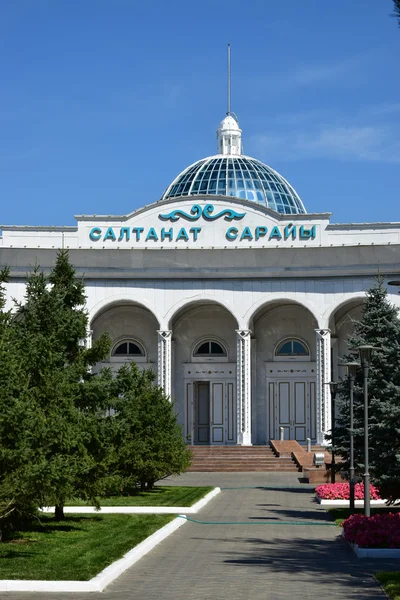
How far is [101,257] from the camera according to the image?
52.6 m

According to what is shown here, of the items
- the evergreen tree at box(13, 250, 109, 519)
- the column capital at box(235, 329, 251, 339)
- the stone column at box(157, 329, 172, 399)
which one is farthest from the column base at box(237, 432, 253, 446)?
the evergreen tree at box(13, 250, 109, 519)

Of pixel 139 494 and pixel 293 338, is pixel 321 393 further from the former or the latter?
pixel 139 494

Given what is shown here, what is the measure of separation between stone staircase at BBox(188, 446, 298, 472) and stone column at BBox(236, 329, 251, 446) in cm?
107

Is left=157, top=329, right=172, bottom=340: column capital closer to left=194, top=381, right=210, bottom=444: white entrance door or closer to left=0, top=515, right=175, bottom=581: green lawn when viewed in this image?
left=194, top=381, right=210, bottom=444: white entrance door

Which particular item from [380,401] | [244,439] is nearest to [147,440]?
[380,401]

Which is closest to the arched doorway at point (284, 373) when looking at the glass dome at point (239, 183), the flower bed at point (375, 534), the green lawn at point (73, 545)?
the glass dome at point (239, 183)

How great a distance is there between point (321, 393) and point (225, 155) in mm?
19119

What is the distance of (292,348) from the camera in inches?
2223

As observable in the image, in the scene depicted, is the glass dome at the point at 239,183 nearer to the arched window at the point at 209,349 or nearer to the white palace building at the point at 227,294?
the white palace building at the point at 227,294

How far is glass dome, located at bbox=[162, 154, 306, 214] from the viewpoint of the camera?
5997cm

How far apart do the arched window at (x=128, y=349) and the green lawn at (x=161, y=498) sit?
2103 centimetres

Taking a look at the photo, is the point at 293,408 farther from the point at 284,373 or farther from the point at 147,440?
the point at 147,440

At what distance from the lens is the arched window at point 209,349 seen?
56963 millimetres

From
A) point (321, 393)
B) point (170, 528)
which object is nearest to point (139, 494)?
point (170, 528)
